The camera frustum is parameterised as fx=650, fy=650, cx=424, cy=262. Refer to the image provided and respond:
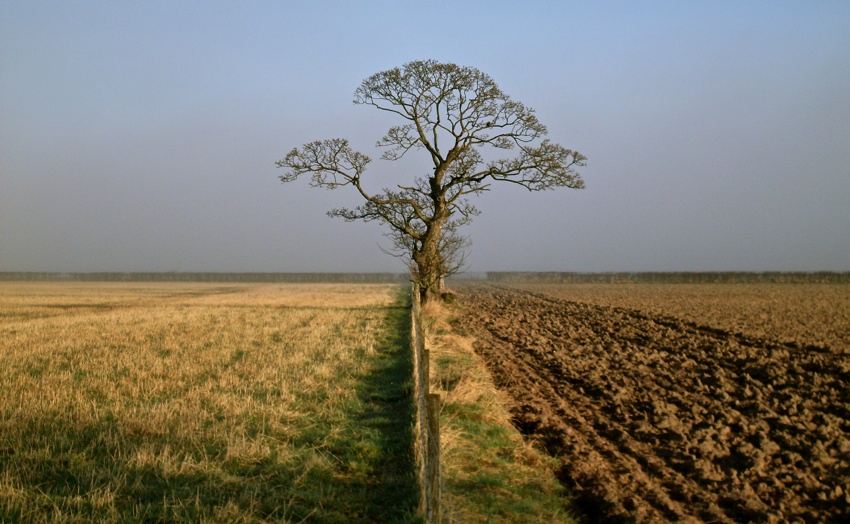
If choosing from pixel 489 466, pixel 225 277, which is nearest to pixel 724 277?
pixel 489 466

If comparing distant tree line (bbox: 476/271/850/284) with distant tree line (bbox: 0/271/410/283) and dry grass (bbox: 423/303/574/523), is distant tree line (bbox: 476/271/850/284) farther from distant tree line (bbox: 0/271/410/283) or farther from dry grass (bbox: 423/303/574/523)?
dry grass (bbox: 423/303/574/523)

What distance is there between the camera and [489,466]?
283 inches

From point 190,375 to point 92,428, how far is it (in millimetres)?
4052

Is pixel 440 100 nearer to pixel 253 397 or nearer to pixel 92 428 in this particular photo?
pixel 253 397

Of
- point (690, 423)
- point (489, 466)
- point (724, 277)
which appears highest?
point (724, 277)

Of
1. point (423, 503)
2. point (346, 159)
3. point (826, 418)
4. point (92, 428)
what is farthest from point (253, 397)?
point (346, 159)

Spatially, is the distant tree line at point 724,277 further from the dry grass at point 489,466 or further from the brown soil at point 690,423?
the dry grass at point 489,466

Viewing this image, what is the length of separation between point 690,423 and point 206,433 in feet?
20.5

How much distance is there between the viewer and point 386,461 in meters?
7.21

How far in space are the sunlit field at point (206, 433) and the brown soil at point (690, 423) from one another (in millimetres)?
2013

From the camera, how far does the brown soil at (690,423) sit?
610cm

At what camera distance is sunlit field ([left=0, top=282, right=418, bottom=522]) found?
5.64m

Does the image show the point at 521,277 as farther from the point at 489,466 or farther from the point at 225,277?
the point at 489,466

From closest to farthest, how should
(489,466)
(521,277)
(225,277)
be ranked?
(489,466) → (521,277) → (225,277)
